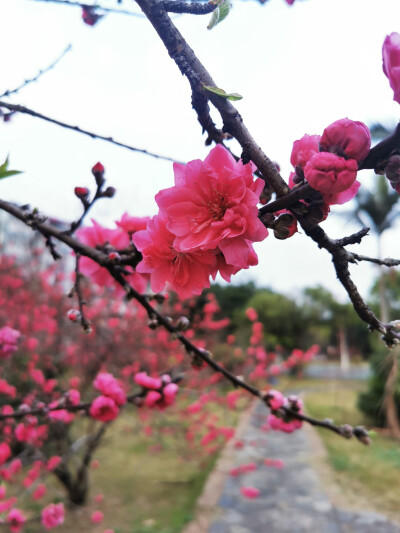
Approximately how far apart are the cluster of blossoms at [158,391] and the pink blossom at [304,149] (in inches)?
47.3

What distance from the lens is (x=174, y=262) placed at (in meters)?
0.72

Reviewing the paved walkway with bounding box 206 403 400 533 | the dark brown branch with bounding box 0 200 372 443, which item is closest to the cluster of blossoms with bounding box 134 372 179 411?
the dark brown branch with bounding box 0 200 372 443

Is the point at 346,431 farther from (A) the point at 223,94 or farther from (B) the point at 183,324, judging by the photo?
(A) the point at 223,94

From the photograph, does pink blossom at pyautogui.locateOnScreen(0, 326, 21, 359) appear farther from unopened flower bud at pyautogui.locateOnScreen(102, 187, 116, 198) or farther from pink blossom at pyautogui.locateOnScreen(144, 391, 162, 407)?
unopened flower bud at pyautogui.locateOnScreen(102, 187, 116, 198)

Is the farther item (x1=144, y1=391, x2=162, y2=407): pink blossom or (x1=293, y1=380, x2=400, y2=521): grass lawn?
(x1=293, y1=380, x2=400, y2=521): grass lawn

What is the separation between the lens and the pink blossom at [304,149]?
2.00 ft

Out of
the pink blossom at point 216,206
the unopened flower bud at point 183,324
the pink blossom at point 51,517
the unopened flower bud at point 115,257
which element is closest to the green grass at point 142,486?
the pink blossom at point 51,517

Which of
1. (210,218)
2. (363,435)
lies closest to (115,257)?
(210,218)

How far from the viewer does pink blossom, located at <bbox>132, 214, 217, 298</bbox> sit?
2.23ft

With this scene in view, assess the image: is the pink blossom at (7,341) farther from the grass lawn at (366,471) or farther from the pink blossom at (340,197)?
the grass lawn at (366,471)

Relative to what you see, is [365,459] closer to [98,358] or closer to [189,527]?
[189,527]

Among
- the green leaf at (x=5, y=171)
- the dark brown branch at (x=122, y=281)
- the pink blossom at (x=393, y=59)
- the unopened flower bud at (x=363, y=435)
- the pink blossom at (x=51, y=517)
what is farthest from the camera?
the pink blossom at (x=51, y=517)

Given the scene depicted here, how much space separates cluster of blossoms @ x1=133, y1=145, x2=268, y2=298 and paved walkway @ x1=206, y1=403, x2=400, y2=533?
455 cm

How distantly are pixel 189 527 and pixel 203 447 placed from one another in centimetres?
260
